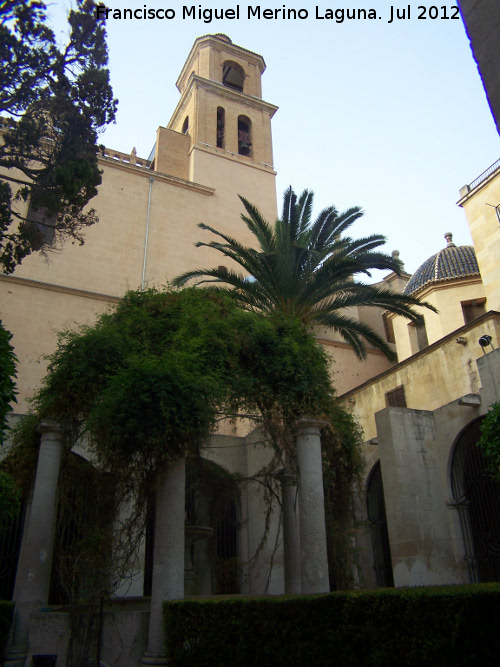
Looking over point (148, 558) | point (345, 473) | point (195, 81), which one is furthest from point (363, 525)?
point (195, 81)

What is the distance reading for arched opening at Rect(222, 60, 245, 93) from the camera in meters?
29.9

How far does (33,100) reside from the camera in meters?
9.25

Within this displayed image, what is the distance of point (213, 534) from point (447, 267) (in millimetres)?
13410

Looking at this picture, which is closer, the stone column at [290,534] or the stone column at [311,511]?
the stone column at [311,511]

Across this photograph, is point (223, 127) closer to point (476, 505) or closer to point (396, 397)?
point (396, 397)

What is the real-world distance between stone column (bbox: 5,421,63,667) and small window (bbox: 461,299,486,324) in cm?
1571

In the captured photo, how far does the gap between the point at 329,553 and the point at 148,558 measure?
5691 mm

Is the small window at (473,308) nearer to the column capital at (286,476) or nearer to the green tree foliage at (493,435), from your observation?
the column capital at (286,476)

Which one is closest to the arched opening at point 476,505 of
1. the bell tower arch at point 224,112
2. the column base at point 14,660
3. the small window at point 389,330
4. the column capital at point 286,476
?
the column capital at point 286,476

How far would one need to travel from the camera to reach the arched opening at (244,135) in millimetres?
27719

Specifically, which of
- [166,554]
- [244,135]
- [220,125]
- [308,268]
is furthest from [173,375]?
[244,135]

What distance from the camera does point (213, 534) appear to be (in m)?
Result: 14.3

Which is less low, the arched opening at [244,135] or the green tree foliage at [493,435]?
the arched opening at [244,135]

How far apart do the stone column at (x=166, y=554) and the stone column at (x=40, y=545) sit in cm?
199
